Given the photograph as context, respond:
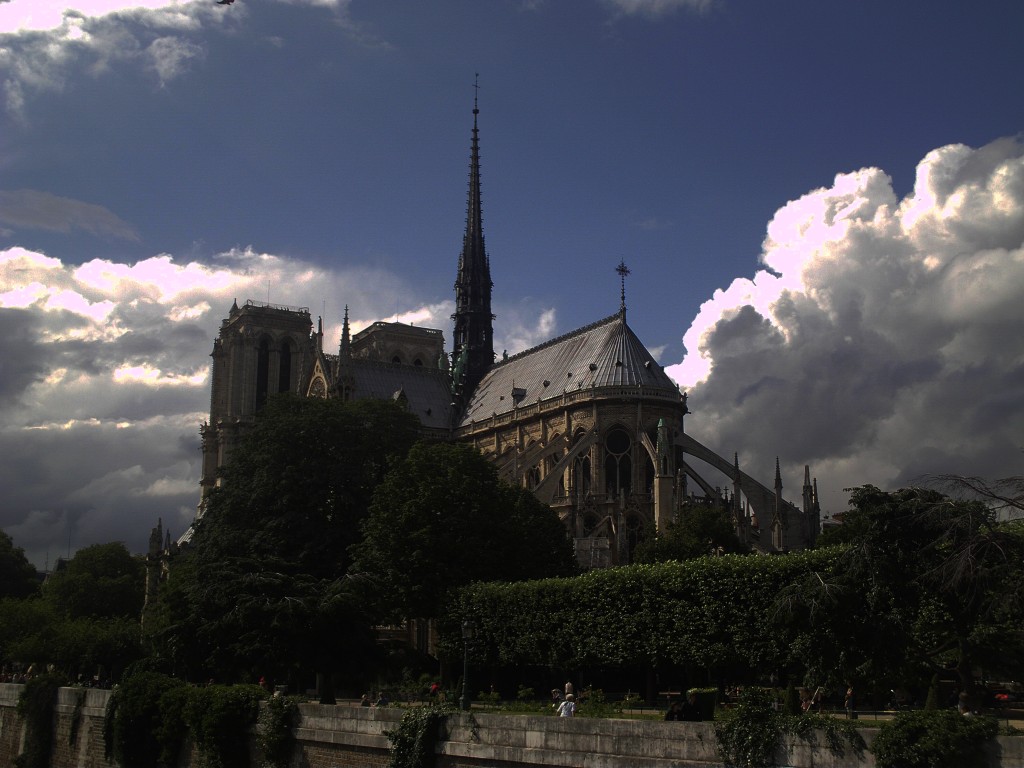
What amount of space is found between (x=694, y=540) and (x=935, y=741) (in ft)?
128

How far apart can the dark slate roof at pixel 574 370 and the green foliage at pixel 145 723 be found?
47.7 meters

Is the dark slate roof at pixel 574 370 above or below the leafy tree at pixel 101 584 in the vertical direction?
above

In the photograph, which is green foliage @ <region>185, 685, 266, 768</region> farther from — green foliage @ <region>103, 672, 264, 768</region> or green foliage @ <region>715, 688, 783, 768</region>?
green foliage @ <region>715, 688, 783, 768</region>

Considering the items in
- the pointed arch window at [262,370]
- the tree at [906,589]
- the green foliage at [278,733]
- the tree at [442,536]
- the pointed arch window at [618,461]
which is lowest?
the green foliage at [278,733]

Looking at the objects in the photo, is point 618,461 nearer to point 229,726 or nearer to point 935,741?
point 229,726

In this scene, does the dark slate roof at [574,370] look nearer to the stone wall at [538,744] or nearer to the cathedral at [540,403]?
the cathedral at [540,403]

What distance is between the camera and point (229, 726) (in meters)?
29.7

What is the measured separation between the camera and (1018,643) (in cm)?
2792

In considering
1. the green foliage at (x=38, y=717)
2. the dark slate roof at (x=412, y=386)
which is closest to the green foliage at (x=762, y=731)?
the green foliage at (x=38, y=717)

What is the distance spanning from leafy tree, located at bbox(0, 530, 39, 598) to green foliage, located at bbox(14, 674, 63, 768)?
68.3 m

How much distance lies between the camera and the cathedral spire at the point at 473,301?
10349 centimetres

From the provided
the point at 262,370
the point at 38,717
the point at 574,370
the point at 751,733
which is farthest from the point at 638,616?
the point at 262,370

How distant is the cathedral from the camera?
7188cm

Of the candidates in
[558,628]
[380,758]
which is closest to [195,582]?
[558,628]
